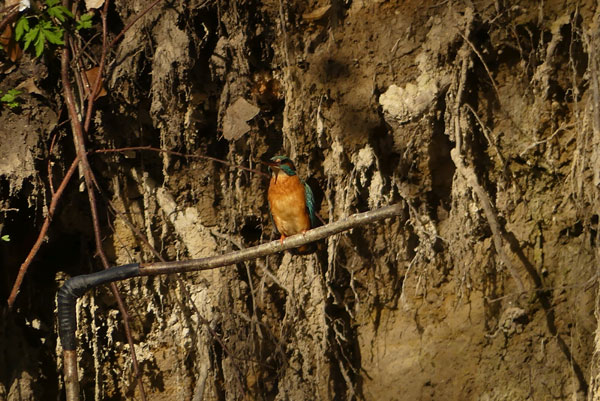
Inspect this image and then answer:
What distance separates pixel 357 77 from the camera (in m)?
4.14

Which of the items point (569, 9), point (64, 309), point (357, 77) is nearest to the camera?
point (64, 309)

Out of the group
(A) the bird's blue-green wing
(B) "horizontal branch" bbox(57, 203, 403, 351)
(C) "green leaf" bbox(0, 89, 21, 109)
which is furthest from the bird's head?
(C) "green leaf" bbox(0, 89, 21, 109)

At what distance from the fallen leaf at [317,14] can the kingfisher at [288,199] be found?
861mm

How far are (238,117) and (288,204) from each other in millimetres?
612

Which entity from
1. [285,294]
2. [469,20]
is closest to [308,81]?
[469,20]

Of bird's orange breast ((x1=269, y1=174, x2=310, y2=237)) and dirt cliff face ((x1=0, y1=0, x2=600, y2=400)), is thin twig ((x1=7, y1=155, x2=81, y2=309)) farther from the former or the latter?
bird's orange breast ((x1=269, y1=174, x2=310, y2=237))

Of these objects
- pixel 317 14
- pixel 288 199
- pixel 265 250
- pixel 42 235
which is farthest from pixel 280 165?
pixel 42 235

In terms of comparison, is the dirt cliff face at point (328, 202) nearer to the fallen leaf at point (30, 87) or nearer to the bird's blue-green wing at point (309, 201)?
the fallen leaf at point (30, 87)

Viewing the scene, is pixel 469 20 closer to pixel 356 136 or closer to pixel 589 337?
pixel 356 136

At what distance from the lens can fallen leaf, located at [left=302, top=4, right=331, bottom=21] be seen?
13.5 ft

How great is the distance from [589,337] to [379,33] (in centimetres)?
209

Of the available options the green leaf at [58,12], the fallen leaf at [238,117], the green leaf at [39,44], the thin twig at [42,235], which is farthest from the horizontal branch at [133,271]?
the green leaf at [58,12]

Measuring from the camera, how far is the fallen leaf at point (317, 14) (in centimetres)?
411

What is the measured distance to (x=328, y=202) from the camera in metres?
4.18
